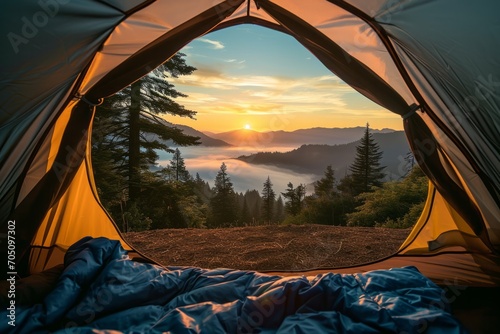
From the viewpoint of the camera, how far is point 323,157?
1844cm

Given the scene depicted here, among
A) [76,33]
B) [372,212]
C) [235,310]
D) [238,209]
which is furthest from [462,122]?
[238,209]

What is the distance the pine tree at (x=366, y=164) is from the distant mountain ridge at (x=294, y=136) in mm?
596

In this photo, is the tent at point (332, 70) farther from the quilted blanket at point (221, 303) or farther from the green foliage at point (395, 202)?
the green foliage at point (395, 202)

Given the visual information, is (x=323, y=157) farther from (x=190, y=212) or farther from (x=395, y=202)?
(x=190, y=212)

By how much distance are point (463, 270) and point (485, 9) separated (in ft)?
5.58

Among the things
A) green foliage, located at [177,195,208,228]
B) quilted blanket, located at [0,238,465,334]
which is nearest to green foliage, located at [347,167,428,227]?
green foliage, located at [177,195,208,228]

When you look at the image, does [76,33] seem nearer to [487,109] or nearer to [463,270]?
[487,109]

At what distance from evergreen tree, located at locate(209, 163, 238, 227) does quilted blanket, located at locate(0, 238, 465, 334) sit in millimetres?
13507

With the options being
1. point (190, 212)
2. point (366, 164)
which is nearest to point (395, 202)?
point (190, 212)

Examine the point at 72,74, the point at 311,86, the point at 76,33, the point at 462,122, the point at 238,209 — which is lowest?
the point at 238,209

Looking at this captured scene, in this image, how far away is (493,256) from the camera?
2.34 m

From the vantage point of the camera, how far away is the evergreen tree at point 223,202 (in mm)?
15547

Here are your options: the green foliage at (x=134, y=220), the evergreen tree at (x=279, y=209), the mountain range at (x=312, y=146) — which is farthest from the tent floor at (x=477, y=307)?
the evergreen tree at (x=279, y=209)

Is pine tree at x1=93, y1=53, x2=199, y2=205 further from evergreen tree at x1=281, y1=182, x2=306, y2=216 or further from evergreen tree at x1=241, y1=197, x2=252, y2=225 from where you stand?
evergreen tree at x1=241, y1=197, x2=252, y2=225
